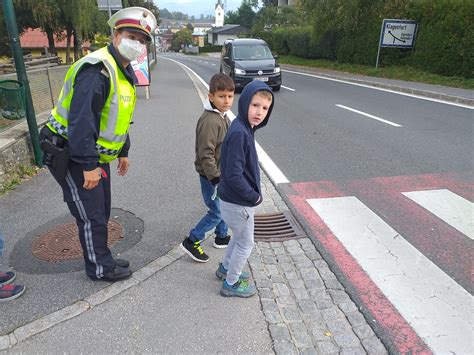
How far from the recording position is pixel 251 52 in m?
14.7

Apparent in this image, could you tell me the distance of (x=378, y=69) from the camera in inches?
734

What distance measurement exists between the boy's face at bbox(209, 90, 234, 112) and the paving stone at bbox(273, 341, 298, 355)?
1.70 m

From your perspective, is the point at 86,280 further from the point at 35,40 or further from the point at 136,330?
the point at 35,40

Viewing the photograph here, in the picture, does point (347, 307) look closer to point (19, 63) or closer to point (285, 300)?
point (285, 300)

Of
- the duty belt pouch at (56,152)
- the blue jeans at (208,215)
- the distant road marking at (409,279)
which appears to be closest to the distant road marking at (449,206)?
the distant road marking at (409,279)

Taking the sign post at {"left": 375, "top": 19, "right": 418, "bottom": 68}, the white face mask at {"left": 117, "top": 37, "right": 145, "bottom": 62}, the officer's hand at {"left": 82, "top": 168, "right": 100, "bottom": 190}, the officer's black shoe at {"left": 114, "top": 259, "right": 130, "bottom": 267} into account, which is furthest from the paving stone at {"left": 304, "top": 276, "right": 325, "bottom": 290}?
the sign post at {"left": 375, "top": 19, "right": 418, "bottom": 68}

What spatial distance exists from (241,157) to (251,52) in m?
13.2

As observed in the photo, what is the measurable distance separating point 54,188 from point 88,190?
7.74ft

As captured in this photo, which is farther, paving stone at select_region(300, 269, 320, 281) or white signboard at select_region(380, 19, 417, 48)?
white signboard at select_region(380, 19, 417, 48)

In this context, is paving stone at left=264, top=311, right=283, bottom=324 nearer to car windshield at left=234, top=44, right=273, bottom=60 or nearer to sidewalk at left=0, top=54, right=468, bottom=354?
sidewalk at left=0, top=54, right=468, bottom=354

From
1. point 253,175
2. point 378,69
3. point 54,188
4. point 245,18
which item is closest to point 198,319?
point 253,175

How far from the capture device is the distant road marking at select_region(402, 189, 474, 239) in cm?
376

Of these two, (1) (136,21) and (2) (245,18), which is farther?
(2) (245,18)

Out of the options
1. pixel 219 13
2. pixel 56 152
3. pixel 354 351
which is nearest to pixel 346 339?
pixel 354 351
